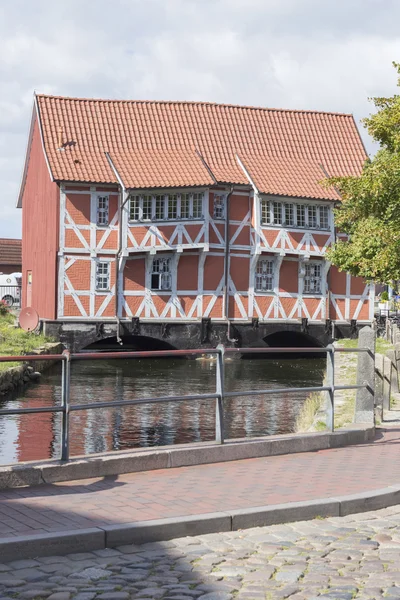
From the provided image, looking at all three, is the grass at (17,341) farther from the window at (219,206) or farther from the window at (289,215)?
the window at (289,215)

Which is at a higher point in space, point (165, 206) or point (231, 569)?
point (165, 206)

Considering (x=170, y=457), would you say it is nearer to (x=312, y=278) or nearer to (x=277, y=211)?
(x=277, y=211)

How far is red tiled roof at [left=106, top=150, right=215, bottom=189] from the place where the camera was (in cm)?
3766

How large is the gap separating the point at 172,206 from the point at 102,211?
9.03 feet

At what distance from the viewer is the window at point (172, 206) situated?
3850 centimetres

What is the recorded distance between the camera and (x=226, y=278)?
3959 cm

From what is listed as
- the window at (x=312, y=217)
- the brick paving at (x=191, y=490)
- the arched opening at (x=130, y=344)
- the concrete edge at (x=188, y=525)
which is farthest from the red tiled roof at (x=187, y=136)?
the concrete edge at (x=188, y=525)

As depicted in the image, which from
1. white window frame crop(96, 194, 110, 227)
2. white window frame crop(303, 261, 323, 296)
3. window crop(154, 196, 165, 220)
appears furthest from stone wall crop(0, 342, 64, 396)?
white window frame crop(303, 261, 323, 296)

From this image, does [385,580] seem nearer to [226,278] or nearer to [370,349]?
[370,349]

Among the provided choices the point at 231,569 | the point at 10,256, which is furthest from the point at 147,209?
the point at 10,256

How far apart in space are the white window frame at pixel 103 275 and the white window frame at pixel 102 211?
4.95 ft

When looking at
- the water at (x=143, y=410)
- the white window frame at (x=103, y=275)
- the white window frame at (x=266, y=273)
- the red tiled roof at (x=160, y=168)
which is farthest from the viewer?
the white window frame at (x=266, y=273)

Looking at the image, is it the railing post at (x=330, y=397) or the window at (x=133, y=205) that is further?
the window at (x=133, y=205)

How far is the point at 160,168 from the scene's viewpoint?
127 ft
